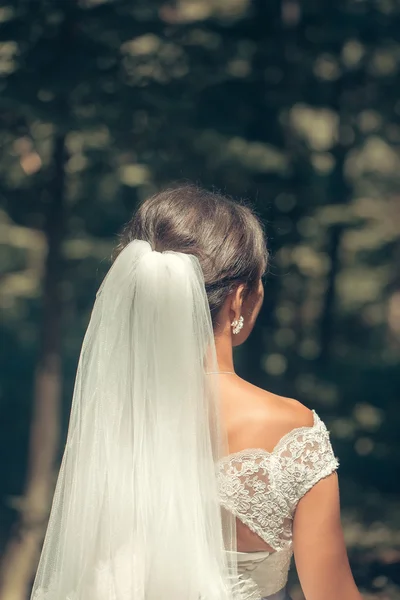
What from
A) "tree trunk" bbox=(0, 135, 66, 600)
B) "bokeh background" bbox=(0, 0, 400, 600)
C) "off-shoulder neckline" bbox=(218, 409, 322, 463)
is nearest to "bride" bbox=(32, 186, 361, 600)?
"off-shoulder neckline" bbox=(218, 409, 322, 463)

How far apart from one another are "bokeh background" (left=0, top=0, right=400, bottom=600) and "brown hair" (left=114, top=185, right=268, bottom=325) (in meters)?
4.21

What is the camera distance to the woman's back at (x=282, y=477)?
1.89m

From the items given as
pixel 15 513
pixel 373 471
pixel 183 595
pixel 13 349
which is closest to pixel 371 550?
pixel 373 471

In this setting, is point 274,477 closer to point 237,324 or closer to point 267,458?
point 267,458

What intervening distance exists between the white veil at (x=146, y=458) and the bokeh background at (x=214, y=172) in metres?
4.18

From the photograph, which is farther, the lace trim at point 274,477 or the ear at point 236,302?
the ear at point 236,302

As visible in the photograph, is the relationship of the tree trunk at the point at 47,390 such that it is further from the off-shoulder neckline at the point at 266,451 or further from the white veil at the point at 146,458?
the off-shoulder neckline at the point at 266,451

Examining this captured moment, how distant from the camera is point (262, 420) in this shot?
1881 millimetres

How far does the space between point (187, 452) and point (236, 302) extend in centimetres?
36

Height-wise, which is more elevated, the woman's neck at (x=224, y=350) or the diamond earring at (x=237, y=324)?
the diamond earring at (x=237, y=324)

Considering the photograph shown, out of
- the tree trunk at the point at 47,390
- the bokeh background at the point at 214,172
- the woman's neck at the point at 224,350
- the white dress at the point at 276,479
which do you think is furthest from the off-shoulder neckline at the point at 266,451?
the tree trunk at the point at 47,390

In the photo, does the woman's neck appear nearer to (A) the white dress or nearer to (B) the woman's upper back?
(B) the woman's upper back

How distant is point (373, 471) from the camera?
9828 mm

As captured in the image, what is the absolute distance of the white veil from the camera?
1.93 m
